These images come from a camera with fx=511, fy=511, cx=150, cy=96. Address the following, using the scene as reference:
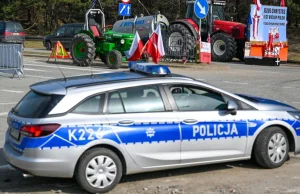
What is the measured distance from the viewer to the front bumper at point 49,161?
5.65 meters

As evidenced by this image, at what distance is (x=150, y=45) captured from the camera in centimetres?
2048

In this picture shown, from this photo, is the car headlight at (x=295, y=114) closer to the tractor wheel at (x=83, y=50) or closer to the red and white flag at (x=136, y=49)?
the red and white flag at (x=136, y=49)

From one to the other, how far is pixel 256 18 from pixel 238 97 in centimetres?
1876

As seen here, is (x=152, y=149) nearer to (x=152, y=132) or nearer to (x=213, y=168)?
(x=152, y=132)

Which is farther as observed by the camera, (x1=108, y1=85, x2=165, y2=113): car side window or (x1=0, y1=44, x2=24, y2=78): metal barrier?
(x1=0, y1=44, x2=24, y2=78): metal barrier

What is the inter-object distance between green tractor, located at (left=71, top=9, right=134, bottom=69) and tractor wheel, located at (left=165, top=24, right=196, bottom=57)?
146 inches

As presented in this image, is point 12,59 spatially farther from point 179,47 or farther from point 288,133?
point 288,133

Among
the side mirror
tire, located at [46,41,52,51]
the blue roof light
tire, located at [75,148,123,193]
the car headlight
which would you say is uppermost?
tire, located at [46,41,52,51]

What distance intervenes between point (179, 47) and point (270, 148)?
1766 cm

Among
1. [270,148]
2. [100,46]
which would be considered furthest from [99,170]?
[100,46]

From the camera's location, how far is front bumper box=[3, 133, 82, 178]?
18.5 feet

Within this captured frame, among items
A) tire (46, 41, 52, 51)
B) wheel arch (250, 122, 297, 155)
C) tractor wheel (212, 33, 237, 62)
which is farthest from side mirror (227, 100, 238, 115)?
tire (46, 41, 52, 51)

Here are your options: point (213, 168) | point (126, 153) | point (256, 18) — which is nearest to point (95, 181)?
point (126, 153)

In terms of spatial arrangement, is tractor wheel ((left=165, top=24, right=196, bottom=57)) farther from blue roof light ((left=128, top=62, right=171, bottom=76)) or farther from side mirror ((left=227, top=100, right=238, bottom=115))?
side mirror ((left=227, top=100, right=238, bottom=115))
